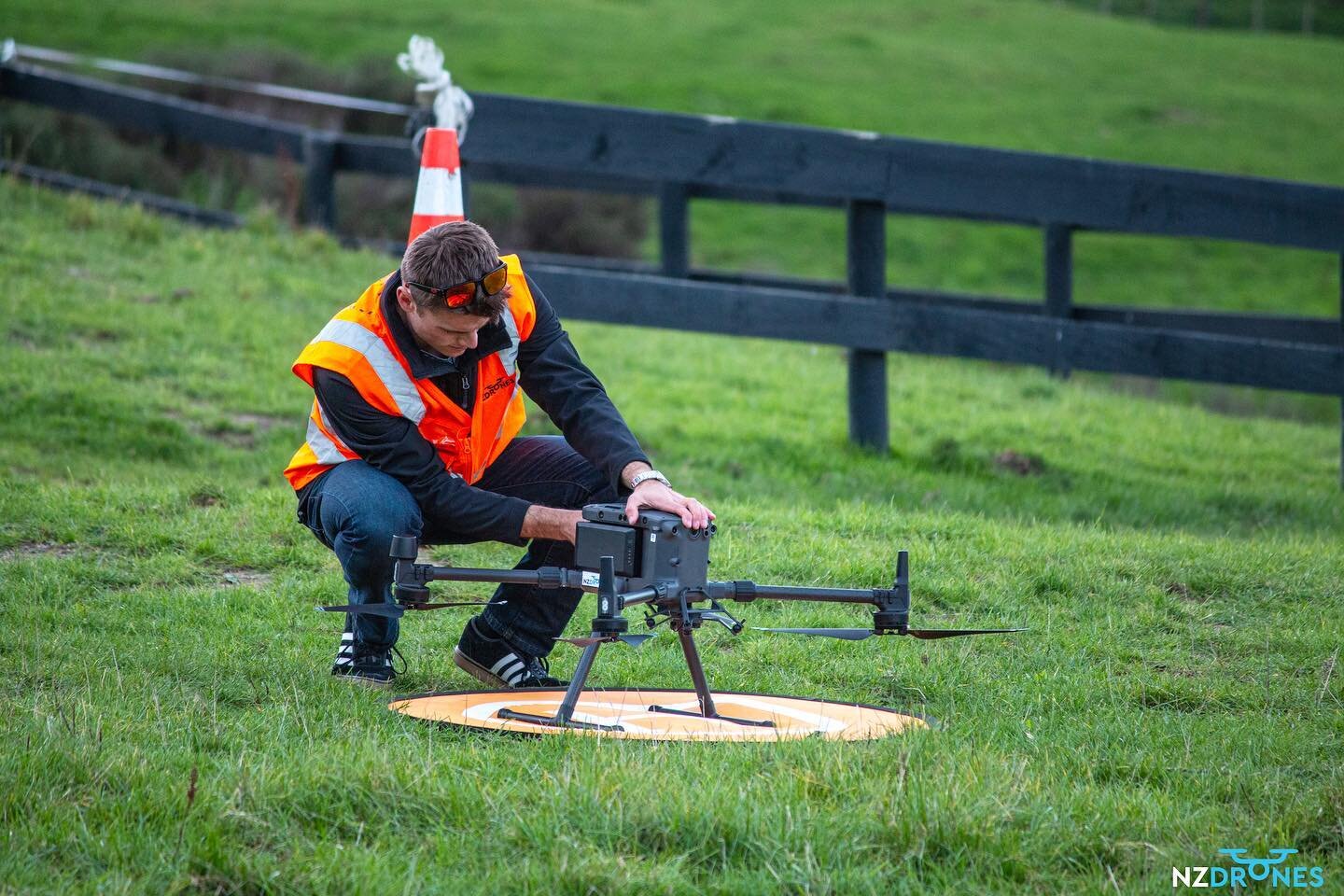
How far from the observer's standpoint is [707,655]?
207 inches

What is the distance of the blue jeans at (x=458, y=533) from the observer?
4621mm

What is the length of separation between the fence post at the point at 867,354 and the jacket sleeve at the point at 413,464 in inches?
159

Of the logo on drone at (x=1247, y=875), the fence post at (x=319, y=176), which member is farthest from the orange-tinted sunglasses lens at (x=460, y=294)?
the fence post at (x=319, y=176)

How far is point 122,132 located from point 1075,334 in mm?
16441

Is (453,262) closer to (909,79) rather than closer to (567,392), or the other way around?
(567,392)

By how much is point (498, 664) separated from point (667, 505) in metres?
1.09

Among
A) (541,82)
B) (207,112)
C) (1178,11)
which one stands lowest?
(207,112)

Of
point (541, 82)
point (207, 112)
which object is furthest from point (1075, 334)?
point (541, 82)

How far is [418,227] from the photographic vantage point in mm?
6938

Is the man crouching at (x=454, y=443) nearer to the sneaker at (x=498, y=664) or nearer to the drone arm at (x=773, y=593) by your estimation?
the sneaker at (x=498, y=664)

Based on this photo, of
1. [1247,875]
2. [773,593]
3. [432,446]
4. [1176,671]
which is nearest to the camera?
[1247,875]

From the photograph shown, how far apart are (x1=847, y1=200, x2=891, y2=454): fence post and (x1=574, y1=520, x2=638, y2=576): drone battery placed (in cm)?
439

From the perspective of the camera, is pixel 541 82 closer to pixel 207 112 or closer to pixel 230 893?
pixel 207 112

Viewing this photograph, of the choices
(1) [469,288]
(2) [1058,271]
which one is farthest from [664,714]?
(2) [1058,271]
